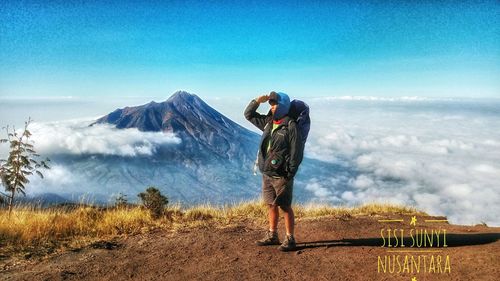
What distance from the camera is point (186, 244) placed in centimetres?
684

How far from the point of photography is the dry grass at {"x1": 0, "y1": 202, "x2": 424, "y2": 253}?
6996 mm

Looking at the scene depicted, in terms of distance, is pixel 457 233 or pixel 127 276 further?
pixel 457 233

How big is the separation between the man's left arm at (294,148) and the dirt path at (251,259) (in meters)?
1.37

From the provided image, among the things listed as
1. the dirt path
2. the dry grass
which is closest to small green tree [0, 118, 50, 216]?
the dry grass

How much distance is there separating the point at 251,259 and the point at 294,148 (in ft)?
5.89

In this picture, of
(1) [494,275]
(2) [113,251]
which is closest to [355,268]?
(1) [494,275]

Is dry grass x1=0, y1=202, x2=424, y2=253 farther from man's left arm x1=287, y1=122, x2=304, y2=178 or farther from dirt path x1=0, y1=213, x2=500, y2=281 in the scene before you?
man's left arm x1=287, y1=122, x2=304, y2=178

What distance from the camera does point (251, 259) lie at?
19.8 feet

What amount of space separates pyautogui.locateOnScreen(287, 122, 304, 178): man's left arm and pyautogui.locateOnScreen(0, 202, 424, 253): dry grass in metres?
2.81

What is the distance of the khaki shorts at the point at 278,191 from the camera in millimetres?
6445

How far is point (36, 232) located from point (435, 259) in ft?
21.7

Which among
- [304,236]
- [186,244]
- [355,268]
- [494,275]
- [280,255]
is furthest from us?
[304,236]

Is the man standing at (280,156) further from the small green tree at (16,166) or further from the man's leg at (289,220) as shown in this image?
the small green tree at (16,166)

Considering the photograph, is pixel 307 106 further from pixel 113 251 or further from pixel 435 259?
pixel 113 251
